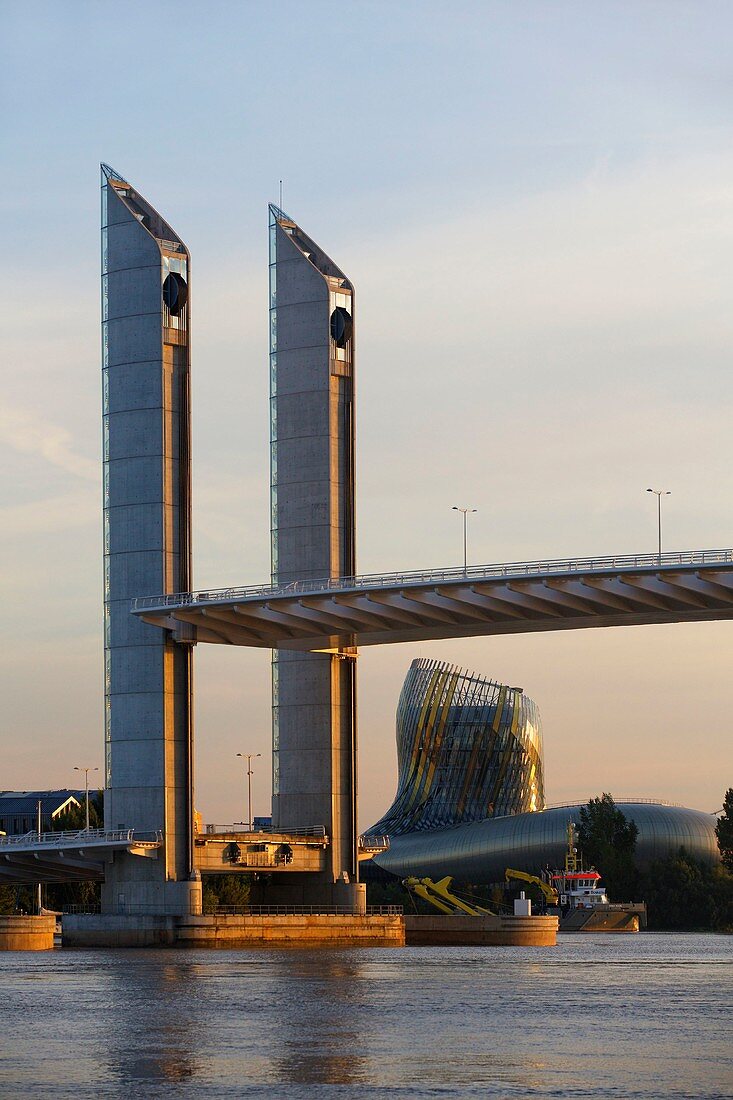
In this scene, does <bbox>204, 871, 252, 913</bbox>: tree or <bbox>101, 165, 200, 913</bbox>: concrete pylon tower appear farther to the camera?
<bbox>204, 871, 252, 913</bbox>: tree

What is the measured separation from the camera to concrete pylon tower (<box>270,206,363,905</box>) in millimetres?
88812

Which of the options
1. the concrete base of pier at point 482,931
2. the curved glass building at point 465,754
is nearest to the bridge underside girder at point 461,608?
the concrete base of pier at point 482,931

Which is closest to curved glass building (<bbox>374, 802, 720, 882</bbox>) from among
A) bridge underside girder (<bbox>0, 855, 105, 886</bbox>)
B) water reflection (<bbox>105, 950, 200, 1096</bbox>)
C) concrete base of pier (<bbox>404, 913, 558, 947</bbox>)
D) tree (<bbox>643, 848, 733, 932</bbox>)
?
tree (<bbox>643, 848, 733, 932</bbox>)

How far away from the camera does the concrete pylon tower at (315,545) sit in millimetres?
88812

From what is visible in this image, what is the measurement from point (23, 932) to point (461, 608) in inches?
986

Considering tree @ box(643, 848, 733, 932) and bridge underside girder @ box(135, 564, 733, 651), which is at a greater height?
bridge underside girder @ box(135, 564, 733, 651)

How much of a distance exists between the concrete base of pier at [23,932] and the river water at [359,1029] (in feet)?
51.2

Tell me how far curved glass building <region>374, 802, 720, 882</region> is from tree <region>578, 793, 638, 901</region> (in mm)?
15483

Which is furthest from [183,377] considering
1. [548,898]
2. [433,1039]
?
[548,898]

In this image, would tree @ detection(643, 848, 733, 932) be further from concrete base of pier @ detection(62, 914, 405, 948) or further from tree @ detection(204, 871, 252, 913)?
concrete base of pier @ detection(62, 914, 405, 948)

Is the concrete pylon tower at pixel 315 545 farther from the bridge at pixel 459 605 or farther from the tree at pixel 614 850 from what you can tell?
the tree at pixel 614 850

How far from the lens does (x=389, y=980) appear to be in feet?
189

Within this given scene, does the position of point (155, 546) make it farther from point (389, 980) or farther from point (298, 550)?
point (389, 980)

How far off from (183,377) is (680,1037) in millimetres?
50700
